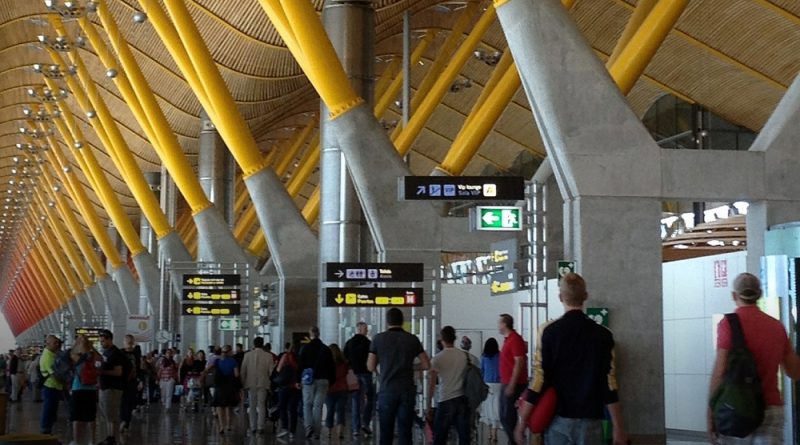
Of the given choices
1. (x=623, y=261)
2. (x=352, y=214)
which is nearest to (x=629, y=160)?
(x=623, y=261)

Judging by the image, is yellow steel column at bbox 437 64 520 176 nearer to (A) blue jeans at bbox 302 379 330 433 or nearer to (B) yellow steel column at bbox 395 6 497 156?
(B) yellow steel column at bbox 395 6 497 156

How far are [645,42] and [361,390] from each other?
659 centimetres

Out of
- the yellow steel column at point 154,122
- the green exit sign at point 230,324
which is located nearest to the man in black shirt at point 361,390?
the yellow steel column at point 154,122

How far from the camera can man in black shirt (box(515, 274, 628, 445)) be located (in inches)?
266

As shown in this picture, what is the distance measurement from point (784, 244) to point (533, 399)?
26.7 ft

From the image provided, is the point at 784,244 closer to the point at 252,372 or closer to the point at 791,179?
the point at 791,179

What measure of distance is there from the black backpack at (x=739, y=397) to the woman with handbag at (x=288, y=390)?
14383mm

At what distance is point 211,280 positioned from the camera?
32.2 metres

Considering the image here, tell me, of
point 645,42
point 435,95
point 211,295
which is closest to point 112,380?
point 645,42

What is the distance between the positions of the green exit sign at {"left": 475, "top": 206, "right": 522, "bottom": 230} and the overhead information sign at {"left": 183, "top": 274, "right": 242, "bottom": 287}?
14.5 m

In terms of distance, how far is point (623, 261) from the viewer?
1495 cm

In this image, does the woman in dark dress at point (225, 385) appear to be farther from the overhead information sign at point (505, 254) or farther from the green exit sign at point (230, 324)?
the green exit sign at point (230, 324)

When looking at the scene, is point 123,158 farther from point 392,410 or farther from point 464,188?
point 392,410

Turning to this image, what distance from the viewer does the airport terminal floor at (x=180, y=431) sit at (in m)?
19.7
